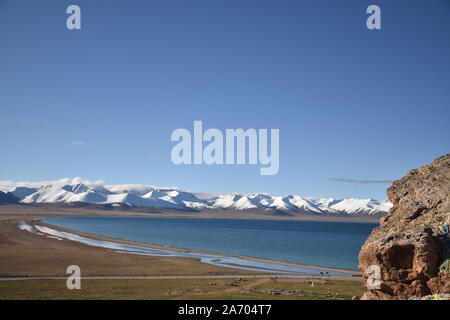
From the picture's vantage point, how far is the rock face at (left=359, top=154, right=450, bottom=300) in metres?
11.6

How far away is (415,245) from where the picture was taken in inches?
464

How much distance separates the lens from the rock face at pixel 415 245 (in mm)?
11602

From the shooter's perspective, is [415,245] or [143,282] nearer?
[415,245]

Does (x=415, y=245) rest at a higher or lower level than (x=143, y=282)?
higher

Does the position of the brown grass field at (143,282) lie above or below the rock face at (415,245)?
below

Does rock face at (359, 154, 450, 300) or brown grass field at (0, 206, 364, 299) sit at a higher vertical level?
rock face at (359, 154, 450, 300)

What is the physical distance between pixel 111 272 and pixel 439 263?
45.1 meters

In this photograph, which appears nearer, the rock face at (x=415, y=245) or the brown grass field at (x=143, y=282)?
the rock face at (x=415, y=245)

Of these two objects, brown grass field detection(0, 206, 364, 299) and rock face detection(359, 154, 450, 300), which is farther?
brown grass field detection(0, 206, 364, 299)
